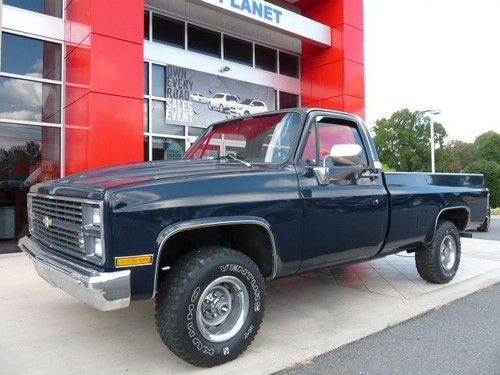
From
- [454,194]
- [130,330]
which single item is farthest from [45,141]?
[454,194]

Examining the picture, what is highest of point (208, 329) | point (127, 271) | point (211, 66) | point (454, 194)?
point (211, 66)

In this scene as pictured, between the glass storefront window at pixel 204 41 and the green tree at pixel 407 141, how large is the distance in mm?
52341

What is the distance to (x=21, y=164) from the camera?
9.05 metres

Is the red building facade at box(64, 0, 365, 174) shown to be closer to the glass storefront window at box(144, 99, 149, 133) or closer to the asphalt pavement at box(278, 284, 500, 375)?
the glass storefront window at box(144, 99, 149, 133)

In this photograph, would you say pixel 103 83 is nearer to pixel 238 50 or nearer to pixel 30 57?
pixel 30 57

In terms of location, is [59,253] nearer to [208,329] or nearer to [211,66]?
[208,329]

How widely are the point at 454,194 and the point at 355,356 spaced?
3026 mm

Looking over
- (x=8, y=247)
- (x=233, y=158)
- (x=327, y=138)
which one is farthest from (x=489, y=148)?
(x=233, y=158)

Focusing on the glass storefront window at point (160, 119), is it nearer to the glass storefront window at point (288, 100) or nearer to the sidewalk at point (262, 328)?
the glass storefront window at point (288, 100)

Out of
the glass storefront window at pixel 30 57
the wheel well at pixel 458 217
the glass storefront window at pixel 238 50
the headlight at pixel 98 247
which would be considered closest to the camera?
the headlight at pixel 98 247

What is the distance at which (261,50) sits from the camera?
13.7m

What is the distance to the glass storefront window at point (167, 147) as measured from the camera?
1132cm

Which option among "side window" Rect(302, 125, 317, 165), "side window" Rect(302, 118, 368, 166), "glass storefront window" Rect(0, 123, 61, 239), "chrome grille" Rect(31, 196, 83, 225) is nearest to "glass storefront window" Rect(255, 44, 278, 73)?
"glass storefront window" Rect(0, 123, 61, 239)

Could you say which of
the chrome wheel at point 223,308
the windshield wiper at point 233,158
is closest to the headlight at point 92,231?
the chrome wheel at point 223,308
